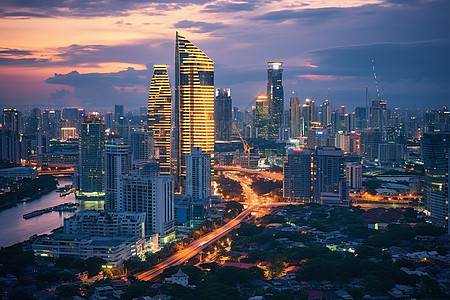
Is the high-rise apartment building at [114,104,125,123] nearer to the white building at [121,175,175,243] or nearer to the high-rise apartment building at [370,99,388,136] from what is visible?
the high-rise apartment building at [370,99,388,136]

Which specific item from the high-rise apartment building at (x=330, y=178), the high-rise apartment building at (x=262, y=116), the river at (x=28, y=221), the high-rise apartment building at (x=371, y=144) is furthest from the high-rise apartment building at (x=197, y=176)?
the high-rise apartment building at (x=262, y=116)

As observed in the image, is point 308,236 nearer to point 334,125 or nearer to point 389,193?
point 389,193

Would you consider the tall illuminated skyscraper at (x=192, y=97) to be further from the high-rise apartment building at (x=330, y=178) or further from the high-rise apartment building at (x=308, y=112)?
the high-rise apartment building at (x=308, y=112)

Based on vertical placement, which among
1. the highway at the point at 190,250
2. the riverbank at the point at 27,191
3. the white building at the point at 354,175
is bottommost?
the highway at the point at 190,250

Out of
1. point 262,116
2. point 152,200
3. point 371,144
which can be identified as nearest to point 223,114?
point 262,116

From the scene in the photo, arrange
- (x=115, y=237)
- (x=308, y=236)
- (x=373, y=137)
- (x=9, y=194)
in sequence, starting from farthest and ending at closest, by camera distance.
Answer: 1. (x=373, y=137)
2. (x=9, y=194)
3. (x=308, y=236)
4. (x=115, y=237)

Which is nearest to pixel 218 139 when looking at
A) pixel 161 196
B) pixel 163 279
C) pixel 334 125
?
pixel 334 125
